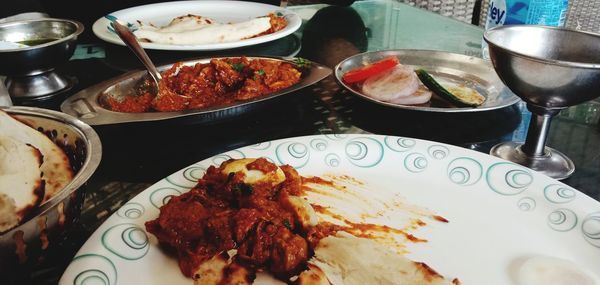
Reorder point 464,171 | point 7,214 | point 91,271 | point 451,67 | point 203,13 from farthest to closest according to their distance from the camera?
1. point 203,13
2. point 451,67
3. point 464,171
4. point 91,271
5. point 7,214

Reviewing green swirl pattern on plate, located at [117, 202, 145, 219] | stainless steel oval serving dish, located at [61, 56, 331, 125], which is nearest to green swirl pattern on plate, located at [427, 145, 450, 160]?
stainless steel oval serving dish, located at [61, 56, 331, 125]

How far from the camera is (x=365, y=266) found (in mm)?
943

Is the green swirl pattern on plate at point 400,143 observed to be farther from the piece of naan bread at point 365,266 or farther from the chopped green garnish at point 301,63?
the chopped green garnish at point 301,63

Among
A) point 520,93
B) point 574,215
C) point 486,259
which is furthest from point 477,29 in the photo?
point 486,259

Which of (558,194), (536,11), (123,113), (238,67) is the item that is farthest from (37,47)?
(536,11)

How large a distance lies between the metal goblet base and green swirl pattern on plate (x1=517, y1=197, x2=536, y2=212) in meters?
0.20

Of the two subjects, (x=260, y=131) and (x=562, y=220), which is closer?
(x=562, y=220)

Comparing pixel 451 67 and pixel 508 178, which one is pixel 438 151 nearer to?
pixel 508 178

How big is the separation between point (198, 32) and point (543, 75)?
1586 mm

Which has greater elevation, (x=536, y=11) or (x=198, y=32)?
(x=536, y=11)

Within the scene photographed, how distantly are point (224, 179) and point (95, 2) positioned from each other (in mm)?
2380

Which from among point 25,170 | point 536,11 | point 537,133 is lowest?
point 537,133

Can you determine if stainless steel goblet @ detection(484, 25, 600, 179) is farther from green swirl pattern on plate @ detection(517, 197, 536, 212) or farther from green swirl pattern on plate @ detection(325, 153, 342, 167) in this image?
green swirl pattern on plate @ detection(325, 153, 342, 167)

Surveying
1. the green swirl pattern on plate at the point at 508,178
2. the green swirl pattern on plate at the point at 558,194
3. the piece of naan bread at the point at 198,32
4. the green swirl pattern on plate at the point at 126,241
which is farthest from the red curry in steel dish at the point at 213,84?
the green swirl pattern on plate at the point at 558,194
